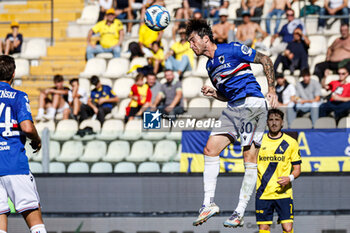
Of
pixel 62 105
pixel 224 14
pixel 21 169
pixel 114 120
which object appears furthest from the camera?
pixel 224 14

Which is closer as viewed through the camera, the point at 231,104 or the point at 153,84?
the point at 231,104

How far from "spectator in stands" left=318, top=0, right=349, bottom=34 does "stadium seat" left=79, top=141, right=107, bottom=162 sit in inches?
243

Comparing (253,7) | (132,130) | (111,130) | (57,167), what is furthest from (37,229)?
(253,7)

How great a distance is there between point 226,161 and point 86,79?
14.6ft

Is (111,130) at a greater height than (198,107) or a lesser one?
lesser

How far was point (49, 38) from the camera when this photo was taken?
1689 cm

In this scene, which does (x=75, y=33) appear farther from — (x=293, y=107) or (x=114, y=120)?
(x=293, y=107)

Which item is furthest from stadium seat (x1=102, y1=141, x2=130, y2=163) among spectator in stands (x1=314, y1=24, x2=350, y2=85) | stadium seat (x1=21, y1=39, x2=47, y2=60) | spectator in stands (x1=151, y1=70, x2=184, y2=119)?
stadium seat (x1=21, y1=39, x2=47, y2=60)

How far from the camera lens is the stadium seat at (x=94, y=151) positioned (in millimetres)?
11203

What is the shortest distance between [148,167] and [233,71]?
3965mm

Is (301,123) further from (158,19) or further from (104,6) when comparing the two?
(104,6)

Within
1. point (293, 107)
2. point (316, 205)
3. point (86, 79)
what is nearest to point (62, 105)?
point (86, 79)

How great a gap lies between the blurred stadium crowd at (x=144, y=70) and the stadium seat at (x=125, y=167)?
0.02 m

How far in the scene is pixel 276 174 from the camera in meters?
8.77
